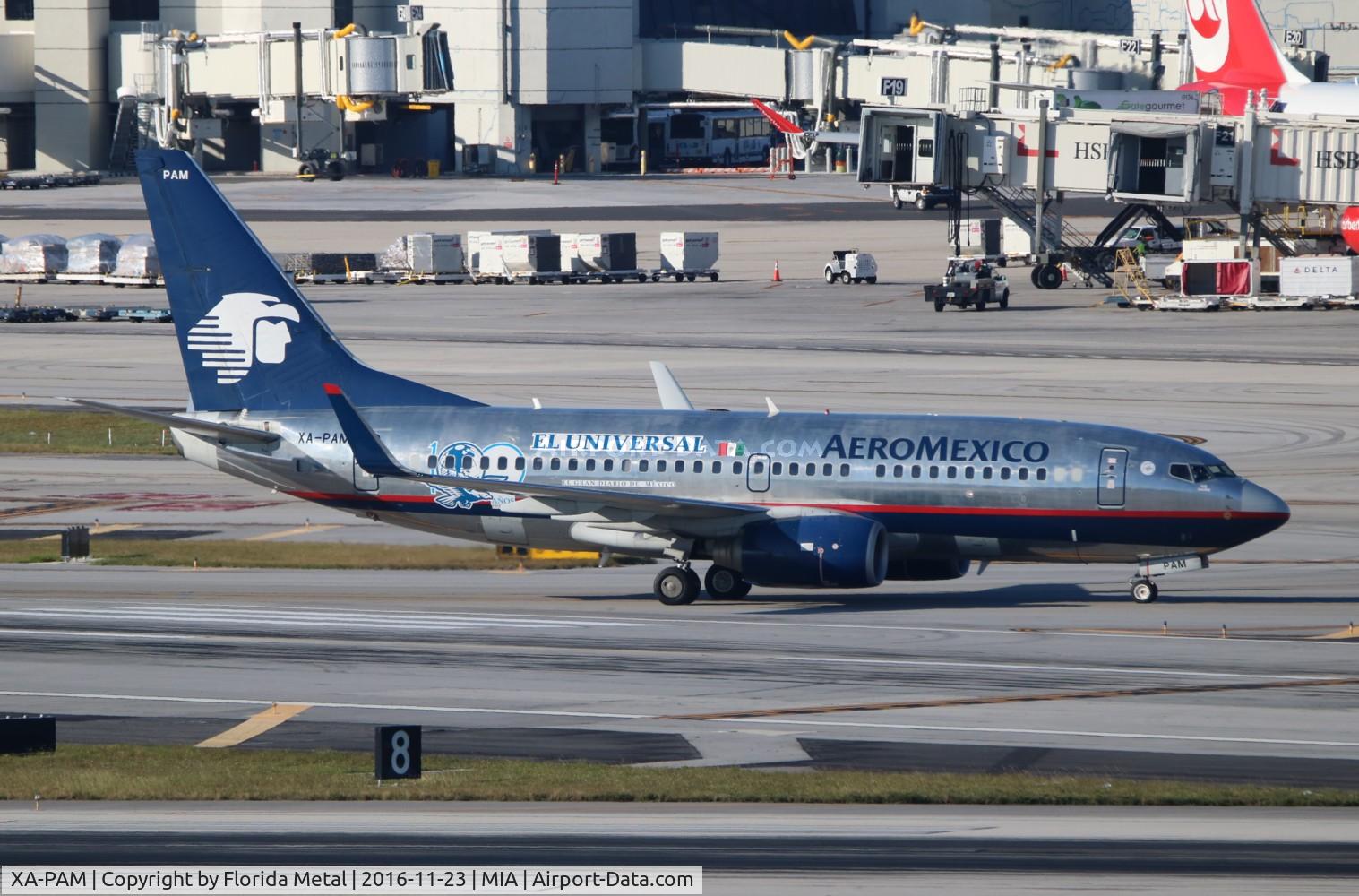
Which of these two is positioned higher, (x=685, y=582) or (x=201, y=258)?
(x=201, y=258)

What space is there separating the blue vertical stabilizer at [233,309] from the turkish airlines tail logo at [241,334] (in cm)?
2

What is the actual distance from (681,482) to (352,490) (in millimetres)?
7631

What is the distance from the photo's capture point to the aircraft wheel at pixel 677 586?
39.4m

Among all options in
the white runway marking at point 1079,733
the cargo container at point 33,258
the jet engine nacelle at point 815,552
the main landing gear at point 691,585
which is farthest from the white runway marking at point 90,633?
the cargo container at point 33,258

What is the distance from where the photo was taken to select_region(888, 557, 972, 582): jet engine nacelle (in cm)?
3916

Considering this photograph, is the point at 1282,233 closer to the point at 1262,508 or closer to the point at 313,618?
the point at 1262,508

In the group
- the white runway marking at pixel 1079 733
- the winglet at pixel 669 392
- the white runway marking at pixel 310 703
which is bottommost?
the white runway marking at pixel 310 703

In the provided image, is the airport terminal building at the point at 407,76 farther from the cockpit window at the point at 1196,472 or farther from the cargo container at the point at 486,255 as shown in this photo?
the cockpit window at the point at 1196,472

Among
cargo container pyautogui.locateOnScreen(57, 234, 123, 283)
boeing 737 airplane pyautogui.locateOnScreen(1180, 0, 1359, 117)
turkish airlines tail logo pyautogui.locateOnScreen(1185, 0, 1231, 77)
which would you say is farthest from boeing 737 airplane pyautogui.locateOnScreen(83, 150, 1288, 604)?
turkish airlines tail logo pyautogui.locateOnScreen(1185, 0, 1231, 77)

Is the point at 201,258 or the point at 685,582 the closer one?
the point at 685,582

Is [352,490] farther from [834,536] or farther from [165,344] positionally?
[165,344]

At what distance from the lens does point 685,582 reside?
1550 inches

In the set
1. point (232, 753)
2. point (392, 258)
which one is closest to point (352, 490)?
point (232, 753)

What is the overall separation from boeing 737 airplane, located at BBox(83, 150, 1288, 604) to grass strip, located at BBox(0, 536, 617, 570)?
3431mm
